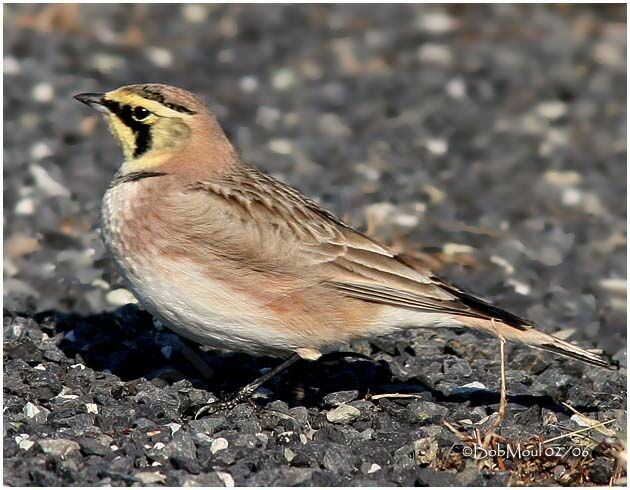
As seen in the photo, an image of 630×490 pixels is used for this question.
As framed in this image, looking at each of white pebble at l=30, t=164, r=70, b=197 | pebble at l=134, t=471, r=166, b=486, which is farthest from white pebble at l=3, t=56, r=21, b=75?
pebble at l=134, t=471, r=166, b=486

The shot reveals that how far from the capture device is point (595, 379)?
7.57 metres

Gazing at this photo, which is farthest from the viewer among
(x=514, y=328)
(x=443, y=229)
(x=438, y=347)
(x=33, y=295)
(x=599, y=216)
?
(x=599, y=216)

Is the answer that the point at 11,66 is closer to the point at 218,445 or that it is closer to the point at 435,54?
the point at 435,54

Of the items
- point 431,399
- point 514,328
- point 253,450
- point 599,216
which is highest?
point 599,216

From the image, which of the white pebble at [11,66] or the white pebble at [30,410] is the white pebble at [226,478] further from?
the white pebble at [11,66]

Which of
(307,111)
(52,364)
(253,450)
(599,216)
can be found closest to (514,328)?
(253,450)

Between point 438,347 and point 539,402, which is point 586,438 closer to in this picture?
point 539,402

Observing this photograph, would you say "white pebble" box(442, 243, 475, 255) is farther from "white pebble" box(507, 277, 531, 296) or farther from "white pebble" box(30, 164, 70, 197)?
"white pebble" box(30, 164, 70, 197)

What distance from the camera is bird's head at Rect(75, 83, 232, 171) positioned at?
7.11 metres

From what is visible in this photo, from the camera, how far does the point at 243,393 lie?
271 inches

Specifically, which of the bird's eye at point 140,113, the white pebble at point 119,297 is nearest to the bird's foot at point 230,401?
the bird's eye at point 140,113

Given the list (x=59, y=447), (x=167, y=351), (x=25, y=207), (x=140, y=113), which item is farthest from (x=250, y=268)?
(x=25, y=207)

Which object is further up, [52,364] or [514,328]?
[514,328]

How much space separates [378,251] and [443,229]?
342cm
